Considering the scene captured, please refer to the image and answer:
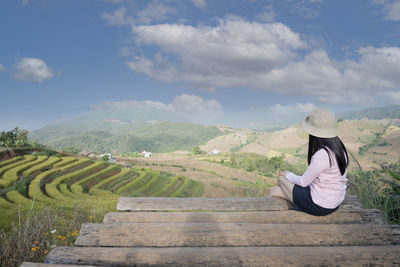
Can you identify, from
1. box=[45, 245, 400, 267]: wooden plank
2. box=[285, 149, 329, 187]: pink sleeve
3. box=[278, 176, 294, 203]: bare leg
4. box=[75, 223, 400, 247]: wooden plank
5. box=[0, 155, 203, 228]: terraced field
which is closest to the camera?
box=[45, 245, 400, 267]: wooden plank

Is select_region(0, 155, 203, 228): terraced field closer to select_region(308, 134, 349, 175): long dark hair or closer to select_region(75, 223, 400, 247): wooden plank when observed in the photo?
select_region(75, 223, 400, 247): wooden plank

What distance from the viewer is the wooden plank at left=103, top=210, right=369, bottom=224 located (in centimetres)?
263

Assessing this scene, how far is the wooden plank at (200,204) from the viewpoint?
9.80ft

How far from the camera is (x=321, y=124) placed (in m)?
2.63

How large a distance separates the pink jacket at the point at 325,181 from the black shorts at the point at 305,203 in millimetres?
46

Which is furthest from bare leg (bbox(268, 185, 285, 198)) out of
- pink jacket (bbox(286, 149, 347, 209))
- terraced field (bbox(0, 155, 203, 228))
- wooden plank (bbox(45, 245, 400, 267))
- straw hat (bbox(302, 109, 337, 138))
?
terraced field (bbox(0, 155, 203, 228))

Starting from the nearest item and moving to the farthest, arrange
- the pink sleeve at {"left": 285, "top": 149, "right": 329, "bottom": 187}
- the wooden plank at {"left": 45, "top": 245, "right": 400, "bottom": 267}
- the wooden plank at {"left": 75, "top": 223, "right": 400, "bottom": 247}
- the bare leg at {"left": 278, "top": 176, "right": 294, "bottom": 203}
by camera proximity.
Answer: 1. the wooden plank at {"left": 45, "top": 245, "right": 400, "bottom": 267}
2. the wooden plank at {"left": 75, "top": 223, "right": 400, "bottom": 247}
3. the pink sleeve at {"left": 285, "top": 149, "right": 329, "bottom": 187}
4. the bare leg at {"left": 278, "top": 176, "right": 294, "bottom": 203}

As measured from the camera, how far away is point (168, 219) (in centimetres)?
266

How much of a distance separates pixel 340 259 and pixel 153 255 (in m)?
1.43

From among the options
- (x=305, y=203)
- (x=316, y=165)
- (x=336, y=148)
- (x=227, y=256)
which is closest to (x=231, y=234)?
(x=227, y=256)

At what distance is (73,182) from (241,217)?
71.3 feet

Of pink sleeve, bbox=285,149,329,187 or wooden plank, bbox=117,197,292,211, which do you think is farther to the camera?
wooden plank, bbox=117,197,292,211

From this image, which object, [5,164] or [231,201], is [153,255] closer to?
[231,201]

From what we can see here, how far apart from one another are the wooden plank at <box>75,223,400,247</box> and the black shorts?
0.25 m
